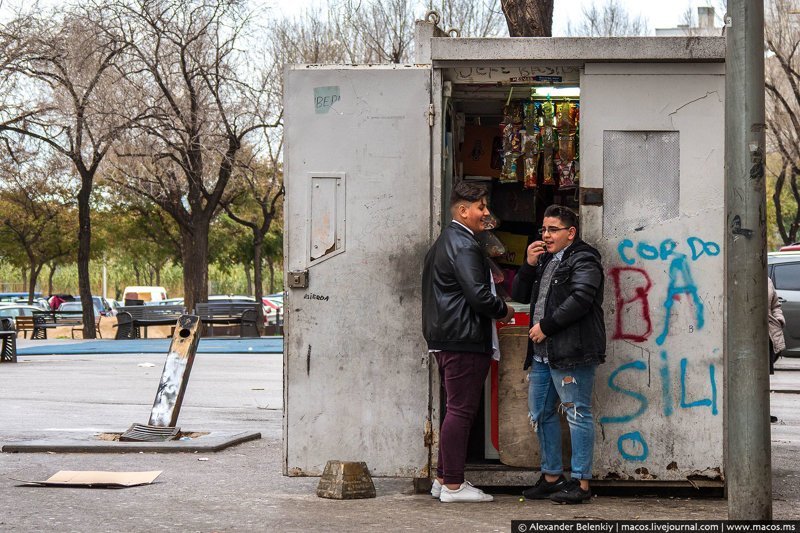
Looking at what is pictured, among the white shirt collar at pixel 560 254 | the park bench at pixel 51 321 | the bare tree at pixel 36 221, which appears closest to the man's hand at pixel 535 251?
the white shirt collar at pixel 560 254

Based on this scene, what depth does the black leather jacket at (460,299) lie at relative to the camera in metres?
6.42

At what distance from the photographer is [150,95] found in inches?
1123

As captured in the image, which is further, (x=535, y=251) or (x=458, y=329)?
(x=535, y=251)

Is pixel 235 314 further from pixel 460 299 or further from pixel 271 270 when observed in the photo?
pixel 271 270

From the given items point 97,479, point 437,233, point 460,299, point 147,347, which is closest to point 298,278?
point 437,233

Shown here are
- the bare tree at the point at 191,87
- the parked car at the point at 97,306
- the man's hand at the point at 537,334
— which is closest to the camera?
the man's hand at the point at 537,334

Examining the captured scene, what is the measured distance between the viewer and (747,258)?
4754 mm

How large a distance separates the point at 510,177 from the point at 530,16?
6003 millimetres

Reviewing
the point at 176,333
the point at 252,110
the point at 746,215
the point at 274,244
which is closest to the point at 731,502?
the point at 746,215


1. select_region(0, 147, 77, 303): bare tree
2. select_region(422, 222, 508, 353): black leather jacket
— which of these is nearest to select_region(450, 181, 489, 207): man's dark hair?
select_region(422, 222, 508, 353): black leather jacket

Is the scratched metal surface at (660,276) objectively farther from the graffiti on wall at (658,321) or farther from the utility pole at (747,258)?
the utility pole at (747,258)

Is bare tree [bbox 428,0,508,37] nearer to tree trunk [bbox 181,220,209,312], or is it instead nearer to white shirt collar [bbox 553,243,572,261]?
tree trunk [bbox 181,220,209,312]

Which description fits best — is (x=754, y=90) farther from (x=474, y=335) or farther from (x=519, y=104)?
(x=519, y=104)

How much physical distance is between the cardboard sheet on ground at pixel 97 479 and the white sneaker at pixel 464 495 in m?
1.99
